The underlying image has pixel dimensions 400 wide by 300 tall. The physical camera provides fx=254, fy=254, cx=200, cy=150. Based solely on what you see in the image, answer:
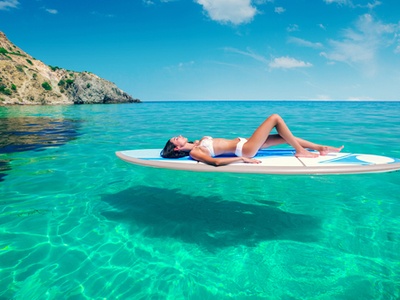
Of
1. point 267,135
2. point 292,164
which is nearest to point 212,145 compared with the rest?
point 267,135

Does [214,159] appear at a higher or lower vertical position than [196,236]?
higher

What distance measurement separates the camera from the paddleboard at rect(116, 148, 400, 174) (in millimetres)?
3648

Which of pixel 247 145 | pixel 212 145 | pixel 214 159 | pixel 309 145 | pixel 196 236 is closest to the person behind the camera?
pixel 214 159

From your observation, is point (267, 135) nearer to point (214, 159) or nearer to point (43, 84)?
point (214, 159)

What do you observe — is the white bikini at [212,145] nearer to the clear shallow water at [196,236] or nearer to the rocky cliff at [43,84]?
the clear shallow water at [196,236]

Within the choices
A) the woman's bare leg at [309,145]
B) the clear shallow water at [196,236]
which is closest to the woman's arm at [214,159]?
the woman's bare leg at [309,145]

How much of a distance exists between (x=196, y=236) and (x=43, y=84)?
64.7 meters

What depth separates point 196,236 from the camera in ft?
13.6

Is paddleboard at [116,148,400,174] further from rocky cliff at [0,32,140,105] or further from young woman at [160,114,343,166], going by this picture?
rocky cliff at [0,32,140,105]

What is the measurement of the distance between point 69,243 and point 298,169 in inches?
142

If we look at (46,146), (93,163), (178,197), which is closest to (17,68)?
(46,146)

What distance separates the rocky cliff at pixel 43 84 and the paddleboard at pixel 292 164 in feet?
179

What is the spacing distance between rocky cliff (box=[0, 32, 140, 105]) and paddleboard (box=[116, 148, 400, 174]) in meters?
54.5

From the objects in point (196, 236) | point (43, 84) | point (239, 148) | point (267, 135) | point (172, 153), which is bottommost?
point (196, 236)
